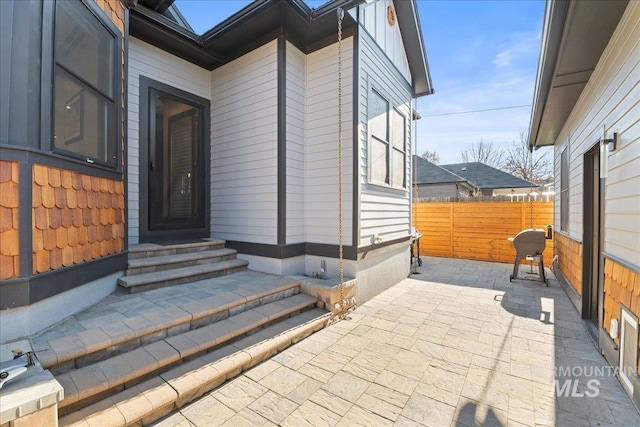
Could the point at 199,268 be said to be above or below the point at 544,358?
above

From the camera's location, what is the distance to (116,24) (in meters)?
3.16

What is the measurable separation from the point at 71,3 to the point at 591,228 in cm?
620

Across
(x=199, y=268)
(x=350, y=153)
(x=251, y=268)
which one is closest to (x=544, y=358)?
(x=350, y=153)

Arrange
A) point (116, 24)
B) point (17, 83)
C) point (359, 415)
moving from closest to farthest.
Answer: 1. point (359, 415)
2. point (17, 83)
3. point (116, 24)

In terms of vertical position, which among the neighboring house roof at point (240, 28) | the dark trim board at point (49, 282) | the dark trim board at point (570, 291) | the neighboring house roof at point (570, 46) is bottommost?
the dark trim board at point (570, 291)

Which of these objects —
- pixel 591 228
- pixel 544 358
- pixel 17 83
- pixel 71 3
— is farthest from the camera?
pixel 591 228

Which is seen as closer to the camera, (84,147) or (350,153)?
(84,147)

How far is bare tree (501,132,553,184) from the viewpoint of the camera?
1863cm

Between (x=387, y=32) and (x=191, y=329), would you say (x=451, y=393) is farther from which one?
(x=387, y=32)

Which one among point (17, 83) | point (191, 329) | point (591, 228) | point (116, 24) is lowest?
point (191, 329)

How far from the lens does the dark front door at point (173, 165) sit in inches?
169

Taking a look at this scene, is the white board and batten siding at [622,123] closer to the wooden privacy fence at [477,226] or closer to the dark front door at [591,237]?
the dark front door at [591,237]

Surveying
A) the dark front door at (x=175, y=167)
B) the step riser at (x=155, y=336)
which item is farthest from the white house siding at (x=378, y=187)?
the dark front door at (x=175, y=167)

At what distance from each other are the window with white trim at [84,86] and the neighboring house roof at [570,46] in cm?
416
